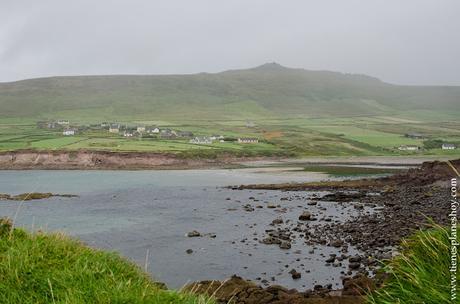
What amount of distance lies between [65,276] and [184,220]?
4005cm

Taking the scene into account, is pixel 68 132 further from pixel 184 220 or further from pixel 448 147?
pixel 184 220

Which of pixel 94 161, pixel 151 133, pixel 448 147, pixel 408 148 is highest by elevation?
pixel 151 133

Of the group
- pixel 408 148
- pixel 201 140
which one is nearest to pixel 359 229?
pixel 201 140

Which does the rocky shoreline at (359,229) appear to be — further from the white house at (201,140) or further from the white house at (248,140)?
the white house at (248,140)

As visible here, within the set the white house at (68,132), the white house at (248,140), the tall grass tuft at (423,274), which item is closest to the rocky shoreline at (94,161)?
the white house at (248,140)

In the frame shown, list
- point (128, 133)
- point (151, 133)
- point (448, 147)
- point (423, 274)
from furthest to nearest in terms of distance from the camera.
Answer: point (151, 133)
point (128, 133)
point (448, 147)
point (423, 274)

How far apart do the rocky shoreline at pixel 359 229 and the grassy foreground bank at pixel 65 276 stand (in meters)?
1.81

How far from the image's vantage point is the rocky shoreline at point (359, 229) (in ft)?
61.8

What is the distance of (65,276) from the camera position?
24.5ft

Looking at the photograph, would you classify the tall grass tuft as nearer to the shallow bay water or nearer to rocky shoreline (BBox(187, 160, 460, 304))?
rocky shoreline (BBox(187, 160, 460, 304))

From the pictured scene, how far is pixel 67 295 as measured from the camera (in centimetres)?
670

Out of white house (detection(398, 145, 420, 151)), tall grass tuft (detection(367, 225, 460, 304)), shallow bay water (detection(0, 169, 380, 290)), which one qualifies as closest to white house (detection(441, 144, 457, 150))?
white house (detection(398, 145, 420, 151))

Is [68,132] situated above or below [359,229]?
above

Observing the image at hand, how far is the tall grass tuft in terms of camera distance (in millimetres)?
5946
